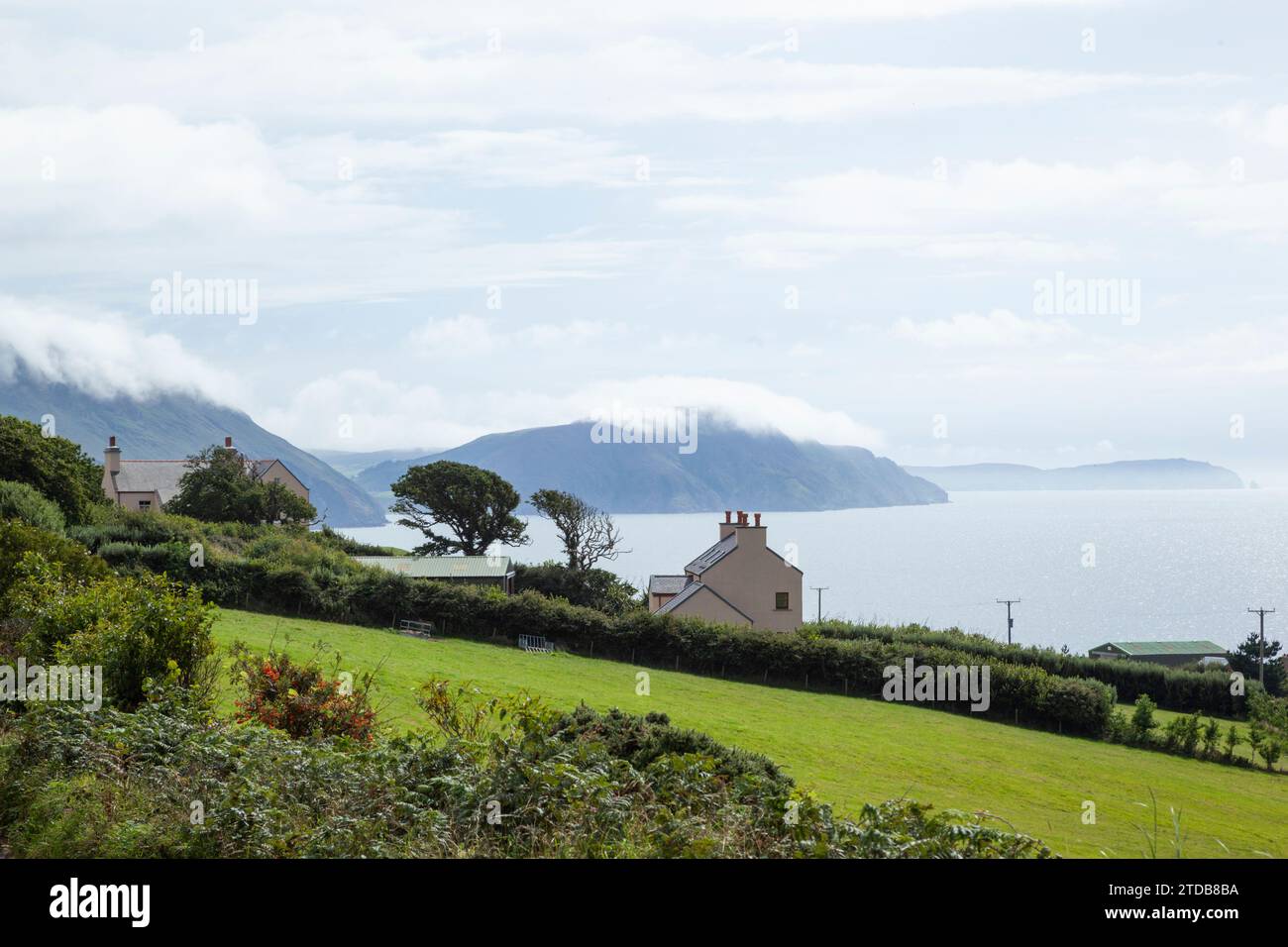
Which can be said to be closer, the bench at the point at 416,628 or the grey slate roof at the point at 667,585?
the bench at the point at 416,628

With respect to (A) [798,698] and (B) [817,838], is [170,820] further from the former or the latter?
(A) [798,698]

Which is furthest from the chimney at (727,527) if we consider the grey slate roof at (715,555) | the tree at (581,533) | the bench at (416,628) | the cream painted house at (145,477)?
the cream painted house at (145,477)

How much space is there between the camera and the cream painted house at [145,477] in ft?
259

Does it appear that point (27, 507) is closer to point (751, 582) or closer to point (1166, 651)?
point (751, 582)

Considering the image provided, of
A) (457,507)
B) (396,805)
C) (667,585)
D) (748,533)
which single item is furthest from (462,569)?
(396,805)

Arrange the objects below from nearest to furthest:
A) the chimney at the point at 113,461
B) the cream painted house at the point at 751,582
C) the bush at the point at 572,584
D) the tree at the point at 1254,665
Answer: the cream painted house at the point at 751,582
the bush at the point at 572,584
the tree at the point at 1254,665
the chimney at the point at 113,461

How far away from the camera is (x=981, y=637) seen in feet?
152

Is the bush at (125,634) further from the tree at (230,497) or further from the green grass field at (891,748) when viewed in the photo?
the tree at (230,497)

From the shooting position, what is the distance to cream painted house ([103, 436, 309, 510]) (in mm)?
78875

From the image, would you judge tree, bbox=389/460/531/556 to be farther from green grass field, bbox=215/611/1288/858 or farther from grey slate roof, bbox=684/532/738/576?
green grass field, bbox=215/611/1288/858

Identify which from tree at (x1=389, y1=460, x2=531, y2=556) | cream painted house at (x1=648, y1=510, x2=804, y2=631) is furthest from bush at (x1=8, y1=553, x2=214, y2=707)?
tree at (x1=389, y1=460, x2=531, y2=556)
